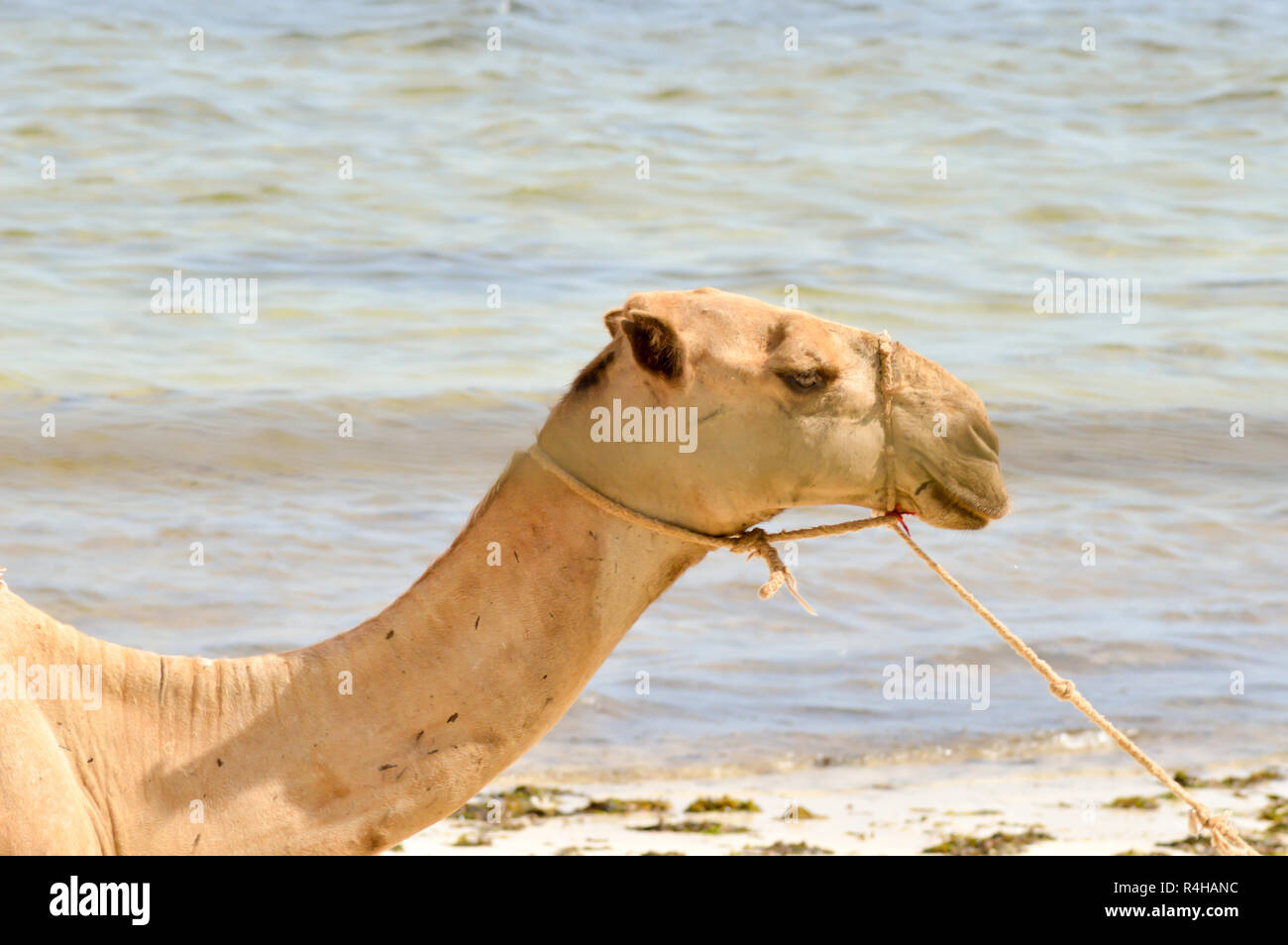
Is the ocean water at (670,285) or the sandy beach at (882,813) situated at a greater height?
the ocean water at (670,285)

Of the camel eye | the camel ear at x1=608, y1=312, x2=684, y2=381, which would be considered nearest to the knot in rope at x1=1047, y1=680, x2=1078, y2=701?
the camel eye

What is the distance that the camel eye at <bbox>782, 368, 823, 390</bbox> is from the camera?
307 cm

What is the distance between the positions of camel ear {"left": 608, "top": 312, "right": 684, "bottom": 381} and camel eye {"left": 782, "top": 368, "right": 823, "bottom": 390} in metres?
0.21

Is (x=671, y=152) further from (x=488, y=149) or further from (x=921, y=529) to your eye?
(x=921, y=529)

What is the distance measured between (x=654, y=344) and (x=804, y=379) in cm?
29

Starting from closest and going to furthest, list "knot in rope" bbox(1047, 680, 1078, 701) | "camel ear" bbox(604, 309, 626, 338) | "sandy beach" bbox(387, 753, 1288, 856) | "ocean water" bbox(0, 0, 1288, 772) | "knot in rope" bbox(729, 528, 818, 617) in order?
1. "camel ear" bbox(604, 309, 626, 338)
2. "knot in rope" bbox(729, 528, 818, 617)
3. "knot in rope" bbox(1047, 680, 1078, 701)
4. "sandy beach" bbox(387, 753, 1288, 856)
5. "ocean water" bbox(0, 0, 1288, 772)

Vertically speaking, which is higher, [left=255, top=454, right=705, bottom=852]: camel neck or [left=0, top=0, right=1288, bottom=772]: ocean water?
[left=0, top=0, right=1288, bottom=772]: ocean water

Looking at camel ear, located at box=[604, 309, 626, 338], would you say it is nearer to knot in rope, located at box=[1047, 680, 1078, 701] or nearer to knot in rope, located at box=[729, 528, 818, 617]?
knot in rope, located at box=[729, 528, 818, 617]

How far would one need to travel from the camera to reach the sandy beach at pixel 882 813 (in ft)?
17.3

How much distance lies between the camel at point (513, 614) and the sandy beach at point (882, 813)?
2138mm

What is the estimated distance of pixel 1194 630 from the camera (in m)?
7.72

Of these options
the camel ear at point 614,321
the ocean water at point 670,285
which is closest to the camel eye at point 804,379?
the camel ear at point 614,321

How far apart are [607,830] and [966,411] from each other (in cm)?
271

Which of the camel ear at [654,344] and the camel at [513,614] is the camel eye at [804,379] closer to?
the camel at [513,614]
